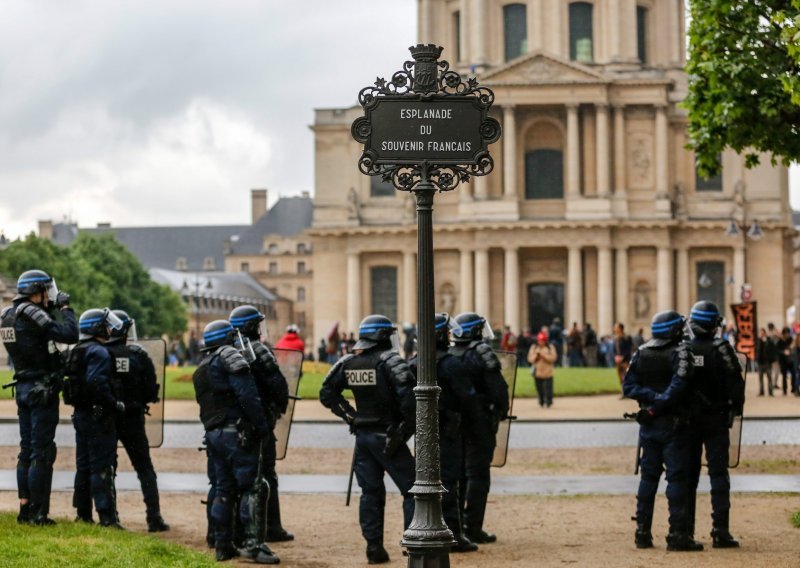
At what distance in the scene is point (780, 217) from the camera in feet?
255

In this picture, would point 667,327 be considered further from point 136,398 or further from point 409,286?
point 409,286

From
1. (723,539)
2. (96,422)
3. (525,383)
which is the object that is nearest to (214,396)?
(96,422)

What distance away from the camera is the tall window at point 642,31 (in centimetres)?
8325

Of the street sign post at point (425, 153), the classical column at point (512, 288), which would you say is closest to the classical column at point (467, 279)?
the classical column at point (512, 288)

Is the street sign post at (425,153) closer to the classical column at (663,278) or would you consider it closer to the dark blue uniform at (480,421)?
the dark blue uniform at (480,421)

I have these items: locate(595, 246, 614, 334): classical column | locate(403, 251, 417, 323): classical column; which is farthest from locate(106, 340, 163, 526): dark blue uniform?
locate(403, 251, 417, 323): classical column

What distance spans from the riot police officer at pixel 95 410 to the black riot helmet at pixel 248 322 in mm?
1331

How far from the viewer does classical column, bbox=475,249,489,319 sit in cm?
7762

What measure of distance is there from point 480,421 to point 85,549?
408cm

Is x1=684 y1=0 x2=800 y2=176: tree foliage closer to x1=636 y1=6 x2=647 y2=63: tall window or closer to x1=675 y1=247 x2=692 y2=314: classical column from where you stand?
x1=675 y1=247 x2=692 y2=314: classical column

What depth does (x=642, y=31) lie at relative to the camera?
8375cm

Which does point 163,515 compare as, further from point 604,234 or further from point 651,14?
point 651,14

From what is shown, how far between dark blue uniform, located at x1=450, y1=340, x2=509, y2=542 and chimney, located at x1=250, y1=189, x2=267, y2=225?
147 meters

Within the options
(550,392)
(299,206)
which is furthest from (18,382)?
(299,206)
